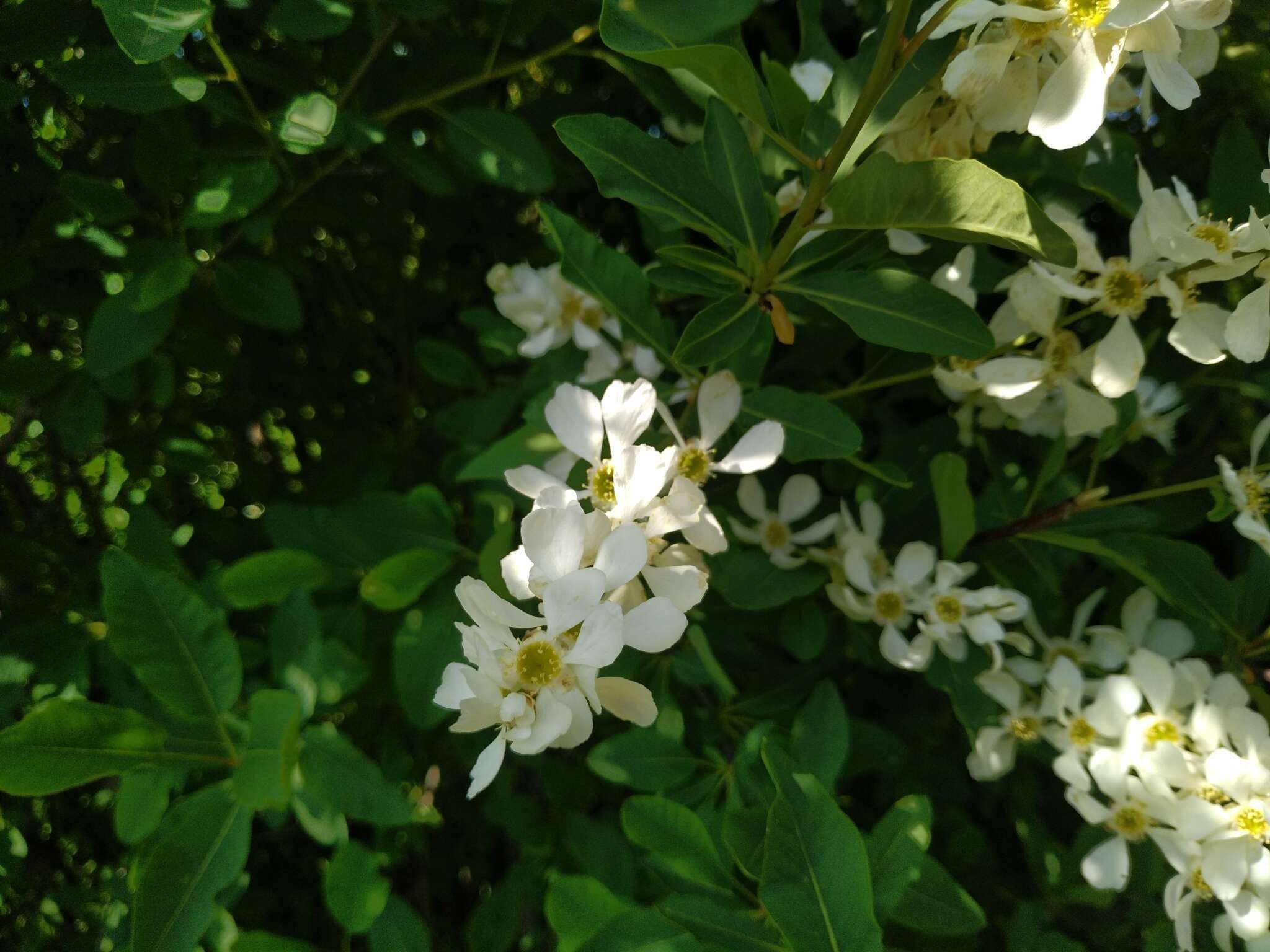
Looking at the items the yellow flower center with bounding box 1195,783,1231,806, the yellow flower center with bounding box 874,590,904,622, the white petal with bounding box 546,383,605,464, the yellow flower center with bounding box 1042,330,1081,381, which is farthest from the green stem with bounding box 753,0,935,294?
the yellow flower center with bounding box 1195,783,1231,806

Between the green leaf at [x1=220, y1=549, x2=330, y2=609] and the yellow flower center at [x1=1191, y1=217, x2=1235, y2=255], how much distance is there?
104 cm

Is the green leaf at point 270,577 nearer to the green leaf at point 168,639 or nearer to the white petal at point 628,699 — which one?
the green leaf at point 168,639

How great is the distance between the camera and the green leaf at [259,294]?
3.60 ft

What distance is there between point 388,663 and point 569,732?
0.58 metres

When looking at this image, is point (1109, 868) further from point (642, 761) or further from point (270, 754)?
point (270, 754)

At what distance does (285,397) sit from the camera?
146 cm

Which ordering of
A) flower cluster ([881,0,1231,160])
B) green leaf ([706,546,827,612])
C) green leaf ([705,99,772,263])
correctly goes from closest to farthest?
1. flower cluster ([881,0,1231,160])
2. green leaf ([705,99,772,263])
3. green leaf ([706,546,827,612])

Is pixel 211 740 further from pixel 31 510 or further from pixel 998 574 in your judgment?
pixel 998 574

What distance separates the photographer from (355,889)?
35.4 inches

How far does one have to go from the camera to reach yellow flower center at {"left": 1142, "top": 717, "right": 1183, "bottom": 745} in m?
0.99

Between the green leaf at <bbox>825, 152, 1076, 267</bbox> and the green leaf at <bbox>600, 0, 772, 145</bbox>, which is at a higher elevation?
the green leaf at <bbox>600, 0, 772, 145</bbox>

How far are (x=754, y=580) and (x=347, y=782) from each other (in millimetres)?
493

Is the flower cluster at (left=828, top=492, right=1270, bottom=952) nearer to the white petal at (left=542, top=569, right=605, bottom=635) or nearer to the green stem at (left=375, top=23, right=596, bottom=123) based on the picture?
the white petal at (left=542, top=569, right=605, bottom=635)

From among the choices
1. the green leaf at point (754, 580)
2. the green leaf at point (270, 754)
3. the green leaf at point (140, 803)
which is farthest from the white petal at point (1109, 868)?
the green leaf at point (140, 803)
